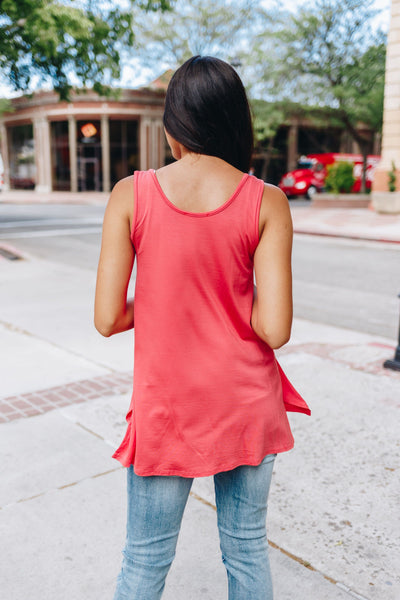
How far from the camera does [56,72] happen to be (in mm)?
17609

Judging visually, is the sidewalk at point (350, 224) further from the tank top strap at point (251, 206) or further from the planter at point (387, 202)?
the tank top strap at point (251, 206)

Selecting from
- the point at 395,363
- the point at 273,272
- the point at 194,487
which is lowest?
the point at 194,487

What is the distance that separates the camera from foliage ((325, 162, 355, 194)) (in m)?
27.6

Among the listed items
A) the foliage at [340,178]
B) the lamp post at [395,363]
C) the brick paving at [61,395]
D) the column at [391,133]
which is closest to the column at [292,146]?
the foliage at [340,178]

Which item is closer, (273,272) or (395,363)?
(273,272)

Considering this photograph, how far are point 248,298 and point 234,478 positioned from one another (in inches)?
19.9

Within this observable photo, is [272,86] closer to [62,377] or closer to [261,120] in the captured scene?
[261,120]

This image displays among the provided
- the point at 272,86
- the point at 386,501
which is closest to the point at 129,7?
the point at 272,86

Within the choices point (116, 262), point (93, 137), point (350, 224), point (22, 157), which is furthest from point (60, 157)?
point (116, 262)

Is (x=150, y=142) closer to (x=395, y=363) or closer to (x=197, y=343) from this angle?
(x=395, y=363)

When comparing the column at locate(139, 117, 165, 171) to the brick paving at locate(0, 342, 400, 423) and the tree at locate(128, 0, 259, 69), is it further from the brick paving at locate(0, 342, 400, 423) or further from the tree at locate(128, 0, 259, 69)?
the brick paving at locate(0, 342, 400, 423)

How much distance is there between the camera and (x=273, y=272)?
1521 mm

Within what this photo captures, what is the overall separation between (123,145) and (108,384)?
39.0m

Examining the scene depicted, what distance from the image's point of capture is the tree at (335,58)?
90.8 feet
